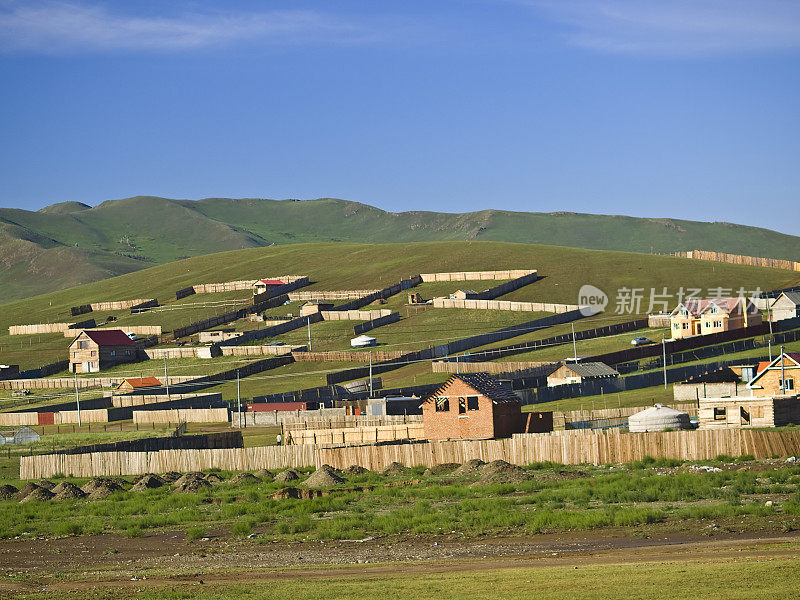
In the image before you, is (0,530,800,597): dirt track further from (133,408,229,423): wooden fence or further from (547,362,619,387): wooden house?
(547,362,619,387): wooden house

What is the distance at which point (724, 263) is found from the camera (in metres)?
153

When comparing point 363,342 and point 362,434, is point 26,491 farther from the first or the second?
point 363,342

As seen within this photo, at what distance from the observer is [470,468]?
4712 cm

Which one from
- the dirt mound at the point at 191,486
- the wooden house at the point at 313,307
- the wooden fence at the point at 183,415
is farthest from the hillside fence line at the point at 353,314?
the dirt mound at the point at 191,486

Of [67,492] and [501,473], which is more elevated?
[501,473]

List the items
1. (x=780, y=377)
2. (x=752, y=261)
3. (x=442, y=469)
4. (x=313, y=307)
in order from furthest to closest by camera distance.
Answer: (x=752, y=261) < (x=313, y=307) < (x=780, y=377) < (x=442, y=469)

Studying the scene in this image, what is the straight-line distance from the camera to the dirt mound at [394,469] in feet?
162

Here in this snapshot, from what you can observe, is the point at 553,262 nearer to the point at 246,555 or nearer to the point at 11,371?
the point at 11,371

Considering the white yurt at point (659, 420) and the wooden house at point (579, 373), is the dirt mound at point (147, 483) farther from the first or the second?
the wooden house at point (579, 373)

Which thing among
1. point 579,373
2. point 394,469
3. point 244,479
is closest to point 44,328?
point 579,373

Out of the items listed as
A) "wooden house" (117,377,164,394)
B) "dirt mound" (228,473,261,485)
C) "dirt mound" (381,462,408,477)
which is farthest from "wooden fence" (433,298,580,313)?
"dirt mound" (228,473,261,485)

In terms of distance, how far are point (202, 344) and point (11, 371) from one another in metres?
20.8

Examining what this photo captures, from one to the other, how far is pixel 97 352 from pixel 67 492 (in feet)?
252

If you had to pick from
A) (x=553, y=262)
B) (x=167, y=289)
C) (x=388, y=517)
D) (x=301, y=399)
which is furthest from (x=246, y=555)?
(x=167, y=289)
